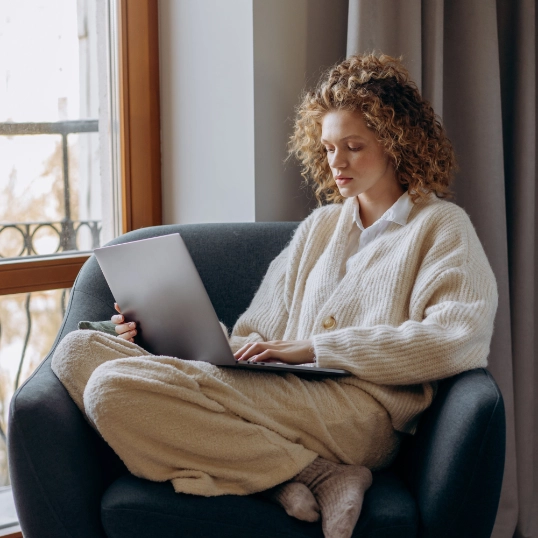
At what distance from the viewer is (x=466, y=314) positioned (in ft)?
4.36

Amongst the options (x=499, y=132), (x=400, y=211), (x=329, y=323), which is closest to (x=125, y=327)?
(x=329, y=323)

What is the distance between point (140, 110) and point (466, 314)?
1186mm

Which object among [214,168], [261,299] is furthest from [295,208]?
[261,299]

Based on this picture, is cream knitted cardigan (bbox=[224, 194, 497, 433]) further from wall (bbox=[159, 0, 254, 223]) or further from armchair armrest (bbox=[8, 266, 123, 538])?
armchair armrest (bbox=[8, 266, 123, 538])

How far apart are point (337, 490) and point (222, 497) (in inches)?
7.5

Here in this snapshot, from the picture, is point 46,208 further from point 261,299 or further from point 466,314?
point 466,314

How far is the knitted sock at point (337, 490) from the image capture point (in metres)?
1.11

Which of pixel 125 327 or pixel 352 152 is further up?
pixel 352 152

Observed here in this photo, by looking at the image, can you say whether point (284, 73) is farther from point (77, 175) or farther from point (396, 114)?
point (77, 175)

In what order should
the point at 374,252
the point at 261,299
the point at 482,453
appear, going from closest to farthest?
the point at 482,453, the point at 374,252, the point at 261,299

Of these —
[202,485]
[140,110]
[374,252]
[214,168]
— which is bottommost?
[202,485]

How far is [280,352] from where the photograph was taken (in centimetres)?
142

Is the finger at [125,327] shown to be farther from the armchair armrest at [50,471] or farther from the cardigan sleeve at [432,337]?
the cardigan sleeve at [432,337]

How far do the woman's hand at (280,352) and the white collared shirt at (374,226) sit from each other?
23 cm
